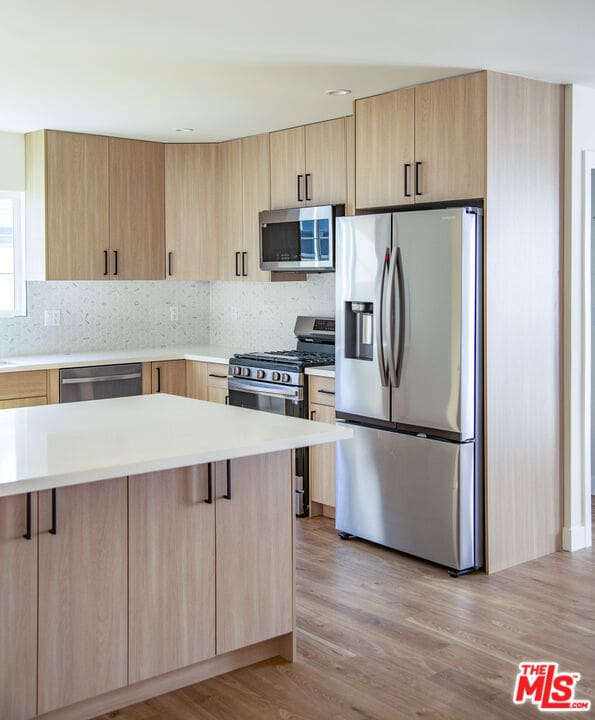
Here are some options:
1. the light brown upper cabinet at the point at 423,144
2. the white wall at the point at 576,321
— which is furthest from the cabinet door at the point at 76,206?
the white wall at the point at 576,321

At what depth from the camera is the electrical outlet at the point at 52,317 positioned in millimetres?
5949

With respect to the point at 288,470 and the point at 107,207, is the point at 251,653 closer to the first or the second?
the point at 288,470

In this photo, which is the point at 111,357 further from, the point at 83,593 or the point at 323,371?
the point at 83,593

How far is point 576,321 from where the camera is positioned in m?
4.46

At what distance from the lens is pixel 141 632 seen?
9.18ft

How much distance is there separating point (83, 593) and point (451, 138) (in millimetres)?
2674

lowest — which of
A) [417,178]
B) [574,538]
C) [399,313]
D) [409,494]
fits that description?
[574,538]

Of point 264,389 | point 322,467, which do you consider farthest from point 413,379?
point 264,389

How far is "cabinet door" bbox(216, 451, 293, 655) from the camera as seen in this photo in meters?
3.00

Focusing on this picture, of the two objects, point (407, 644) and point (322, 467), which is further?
point (322, 467)

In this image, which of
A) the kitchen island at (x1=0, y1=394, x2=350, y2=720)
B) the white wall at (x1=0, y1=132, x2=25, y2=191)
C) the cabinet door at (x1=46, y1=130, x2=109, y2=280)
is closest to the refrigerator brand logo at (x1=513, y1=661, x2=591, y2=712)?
the kitchen island at (x1=0, y1=394, x2=350, y2=720)

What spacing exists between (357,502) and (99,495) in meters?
2.15

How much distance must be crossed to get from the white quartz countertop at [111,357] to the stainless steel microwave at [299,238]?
30.0 inches

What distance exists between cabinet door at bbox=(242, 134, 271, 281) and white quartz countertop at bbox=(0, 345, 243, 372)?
2.03ft
